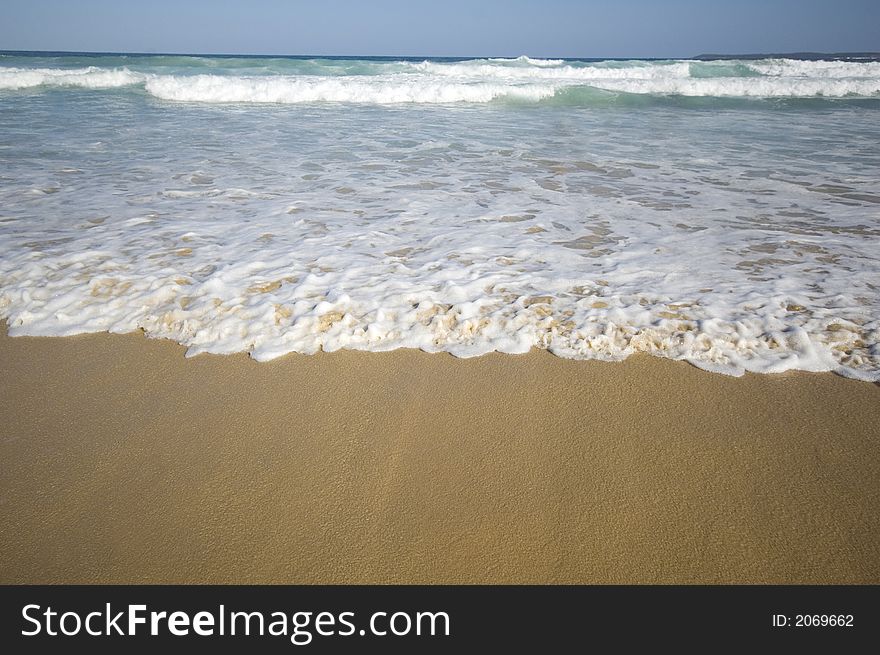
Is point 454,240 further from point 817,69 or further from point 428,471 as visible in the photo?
point 817,69

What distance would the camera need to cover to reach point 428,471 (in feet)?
5.65

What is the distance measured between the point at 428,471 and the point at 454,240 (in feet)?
7.73

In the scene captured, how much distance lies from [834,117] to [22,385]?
1520 cm

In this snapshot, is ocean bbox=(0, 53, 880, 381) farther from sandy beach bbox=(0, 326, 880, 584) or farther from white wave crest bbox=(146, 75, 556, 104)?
white wave crest bbox=(146, 75, 556, 104)

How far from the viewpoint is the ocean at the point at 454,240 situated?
252 centimetres

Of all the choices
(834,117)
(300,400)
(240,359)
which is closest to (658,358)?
(300,400)

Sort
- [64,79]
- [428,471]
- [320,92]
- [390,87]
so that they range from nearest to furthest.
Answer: [428,471] → [320,92] → [390,87] → [64,79]

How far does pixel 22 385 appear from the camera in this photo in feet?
7.06

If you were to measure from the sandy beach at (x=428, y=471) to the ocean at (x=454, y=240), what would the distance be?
248 mm

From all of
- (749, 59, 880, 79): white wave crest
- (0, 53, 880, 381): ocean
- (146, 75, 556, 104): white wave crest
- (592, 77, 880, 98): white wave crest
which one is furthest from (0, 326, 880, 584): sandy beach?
(749, 59, 880, 79): white wave crest

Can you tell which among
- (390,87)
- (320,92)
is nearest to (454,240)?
(320,92)

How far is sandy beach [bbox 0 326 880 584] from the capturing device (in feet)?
4.65

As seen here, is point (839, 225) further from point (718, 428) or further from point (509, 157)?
point (509, 157)

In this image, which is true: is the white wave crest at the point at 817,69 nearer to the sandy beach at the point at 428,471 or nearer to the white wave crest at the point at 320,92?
the white wave crest at the point at 320,92
